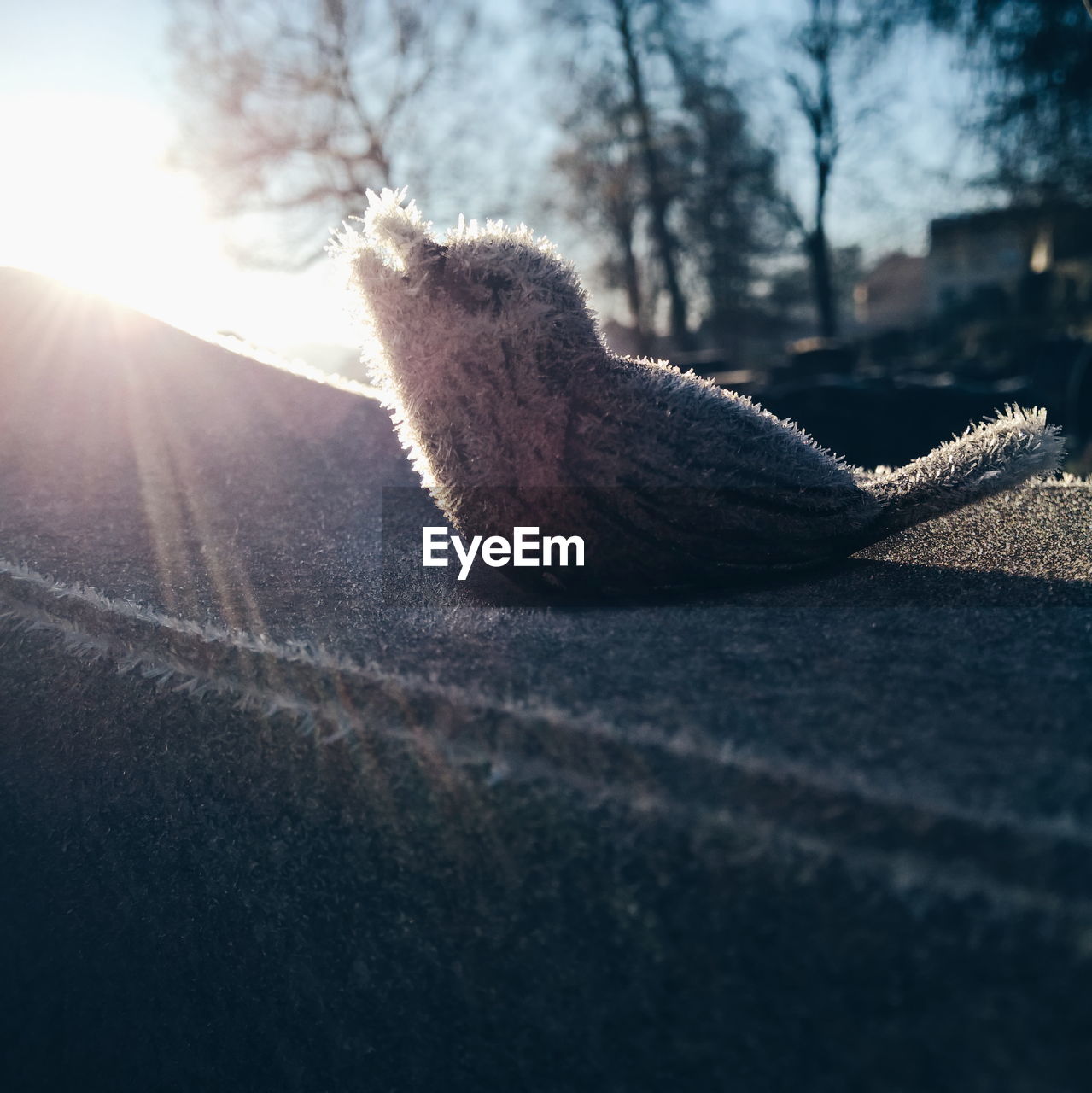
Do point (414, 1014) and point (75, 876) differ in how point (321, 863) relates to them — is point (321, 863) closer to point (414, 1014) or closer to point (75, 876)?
point (414, 1014)

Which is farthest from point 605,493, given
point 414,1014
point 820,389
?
point 820,389

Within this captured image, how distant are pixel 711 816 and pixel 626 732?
0.53 ft

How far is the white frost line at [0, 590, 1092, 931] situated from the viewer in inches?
32.2

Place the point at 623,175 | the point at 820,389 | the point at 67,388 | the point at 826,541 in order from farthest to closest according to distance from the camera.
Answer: the point at 623,175, the point at 820,389, the point at 67,388, the point at 826,541

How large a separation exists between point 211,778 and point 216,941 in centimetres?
27

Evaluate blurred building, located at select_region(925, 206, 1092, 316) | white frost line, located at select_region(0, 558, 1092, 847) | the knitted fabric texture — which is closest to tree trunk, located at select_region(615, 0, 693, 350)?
blurred building, located at select_region(925, 206, 1092, 316)

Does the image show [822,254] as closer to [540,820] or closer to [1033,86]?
[1033,86]

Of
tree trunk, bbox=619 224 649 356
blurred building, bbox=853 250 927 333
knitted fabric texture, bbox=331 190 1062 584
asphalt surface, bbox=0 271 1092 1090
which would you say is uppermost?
blurred building, bbox=853 250 927 333

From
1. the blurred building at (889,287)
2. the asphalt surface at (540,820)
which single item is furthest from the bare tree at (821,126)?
the blurred building at (889,287)

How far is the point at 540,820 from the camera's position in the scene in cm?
108

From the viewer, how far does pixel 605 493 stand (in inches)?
62.9

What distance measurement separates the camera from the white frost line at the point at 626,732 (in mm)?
853

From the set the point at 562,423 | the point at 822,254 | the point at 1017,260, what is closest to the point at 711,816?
the point at 562,423

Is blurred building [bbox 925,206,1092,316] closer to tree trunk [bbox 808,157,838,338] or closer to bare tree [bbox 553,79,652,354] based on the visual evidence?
tree trunk [bbox 808,157,838,338]
